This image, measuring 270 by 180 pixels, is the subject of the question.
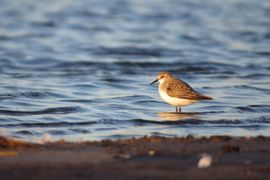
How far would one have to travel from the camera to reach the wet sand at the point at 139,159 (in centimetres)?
625

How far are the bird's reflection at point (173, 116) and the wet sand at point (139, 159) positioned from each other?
106 inches

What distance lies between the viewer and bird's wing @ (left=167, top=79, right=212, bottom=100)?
11.1 meters

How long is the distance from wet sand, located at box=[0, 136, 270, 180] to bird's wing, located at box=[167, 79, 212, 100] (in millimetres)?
3148

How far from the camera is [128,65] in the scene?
17328 millimetres

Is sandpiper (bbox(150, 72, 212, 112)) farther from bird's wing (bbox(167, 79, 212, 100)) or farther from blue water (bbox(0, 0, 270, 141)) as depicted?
blue water (bbox(0, 0, 270, 141))

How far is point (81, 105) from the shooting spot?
11.8m

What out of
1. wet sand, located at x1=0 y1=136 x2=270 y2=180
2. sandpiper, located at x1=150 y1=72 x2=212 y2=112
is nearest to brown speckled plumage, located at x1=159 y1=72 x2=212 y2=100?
sandpiper, located at x1=150 y1=72 x2=212 y2=112

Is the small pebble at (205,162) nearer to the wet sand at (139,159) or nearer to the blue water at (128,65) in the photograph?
the wet sand at (139,159)

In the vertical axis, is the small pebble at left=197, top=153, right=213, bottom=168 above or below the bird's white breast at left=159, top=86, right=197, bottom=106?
above

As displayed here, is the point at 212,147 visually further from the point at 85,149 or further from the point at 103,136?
the point at 103,136

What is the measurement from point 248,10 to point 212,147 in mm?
20485

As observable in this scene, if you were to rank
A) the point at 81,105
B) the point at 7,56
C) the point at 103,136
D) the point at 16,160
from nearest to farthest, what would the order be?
the point at 16,160 < the point at 103,136 < the point at 81,105 < the point at 7,56

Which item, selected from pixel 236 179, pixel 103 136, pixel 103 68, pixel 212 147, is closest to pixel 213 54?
pixel 103 68

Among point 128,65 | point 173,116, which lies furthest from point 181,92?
point 128,65
